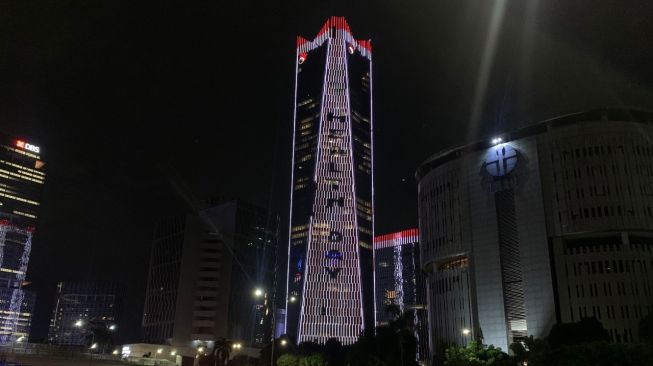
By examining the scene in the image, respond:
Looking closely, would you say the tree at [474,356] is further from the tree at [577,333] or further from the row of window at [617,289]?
the row of window at [617,289]

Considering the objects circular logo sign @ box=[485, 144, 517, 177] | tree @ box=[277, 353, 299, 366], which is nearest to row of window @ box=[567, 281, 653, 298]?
circular logo sign @ box=[485, 144, 517, 177]

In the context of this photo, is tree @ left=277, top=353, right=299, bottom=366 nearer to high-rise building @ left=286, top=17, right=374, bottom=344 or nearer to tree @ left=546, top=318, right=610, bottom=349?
tree @ left=546, top=318, right=610, bottom=349

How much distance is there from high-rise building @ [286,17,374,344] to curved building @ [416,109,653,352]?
63312 millimetres

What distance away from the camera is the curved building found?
8881cm

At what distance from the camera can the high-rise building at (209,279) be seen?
168m

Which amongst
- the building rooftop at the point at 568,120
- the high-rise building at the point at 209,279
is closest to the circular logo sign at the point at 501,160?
the building rooftop at the point at 568,120

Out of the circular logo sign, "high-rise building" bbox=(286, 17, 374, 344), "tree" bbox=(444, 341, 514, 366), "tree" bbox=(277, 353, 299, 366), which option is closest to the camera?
"tree" bbox=(444, 341, 514, 366)

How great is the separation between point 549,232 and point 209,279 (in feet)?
369

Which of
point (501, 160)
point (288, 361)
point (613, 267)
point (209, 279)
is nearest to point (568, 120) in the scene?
point (501, 160)

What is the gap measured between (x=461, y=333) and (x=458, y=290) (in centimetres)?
821

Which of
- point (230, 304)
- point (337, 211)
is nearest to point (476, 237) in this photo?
point (337, 211)

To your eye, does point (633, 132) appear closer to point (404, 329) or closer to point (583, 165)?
point (583, 165)

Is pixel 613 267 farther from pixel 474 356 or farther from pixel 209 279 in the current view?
pixel 209 279

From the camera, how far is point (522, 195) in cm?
10069
